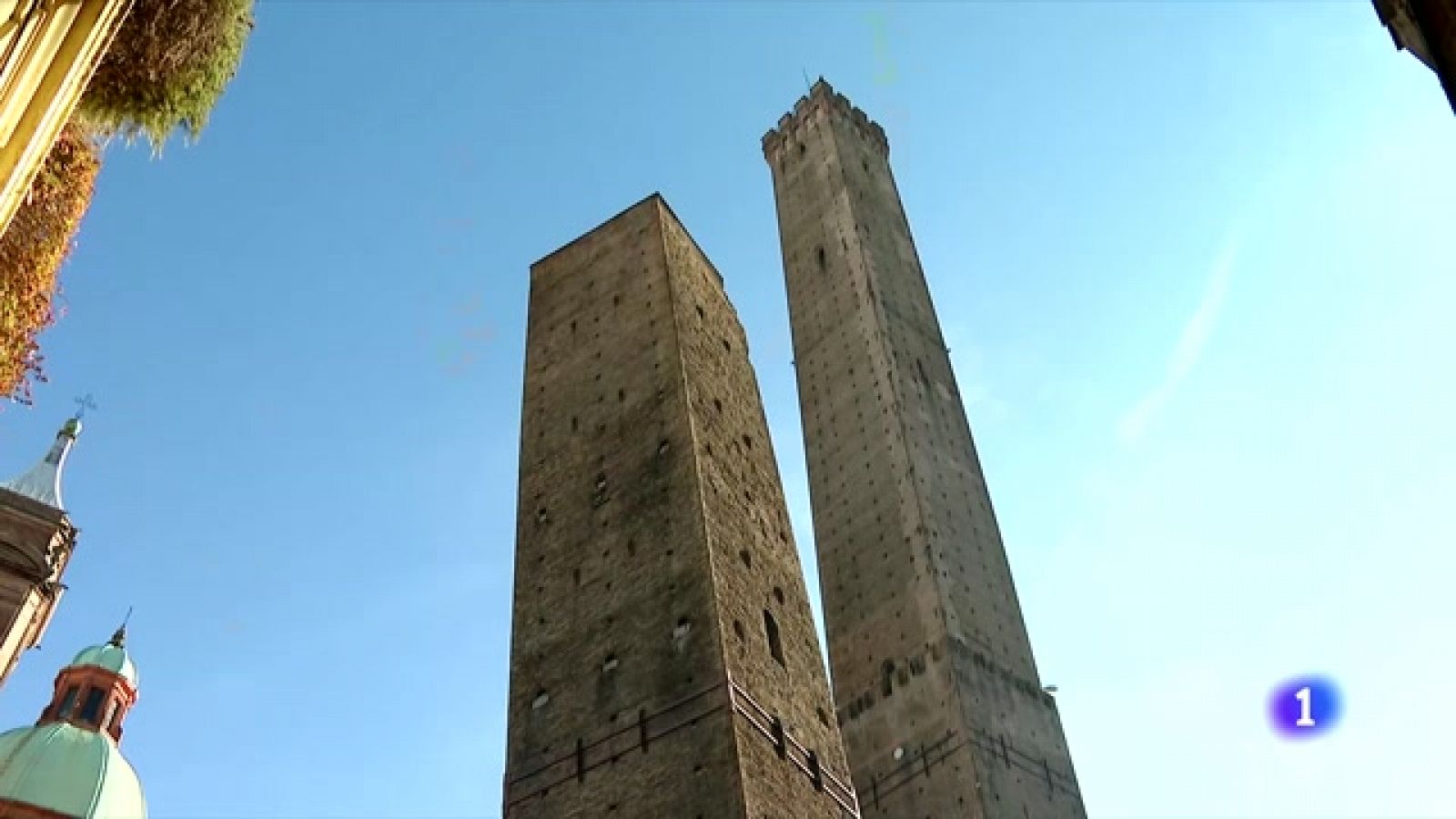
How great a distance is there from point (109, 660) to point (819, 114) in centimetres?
1873

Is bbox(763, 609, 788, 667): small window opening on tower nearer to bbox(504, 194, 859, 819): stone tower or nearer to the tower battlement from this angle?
bbox(504, 194, 859, 819): stone tower

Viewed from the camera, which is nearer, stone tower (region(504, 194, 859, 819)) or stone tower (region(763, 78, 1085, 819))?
stone tower (region(504, 194, 859, 819))

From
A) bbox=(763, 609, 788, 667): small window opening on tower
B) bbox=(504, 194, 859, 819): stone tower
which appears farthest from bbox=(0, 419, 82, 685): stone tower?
bbox=(763, 609, 788, 667): small window opening on tower

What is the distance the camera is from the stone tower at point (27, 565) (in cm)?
1675

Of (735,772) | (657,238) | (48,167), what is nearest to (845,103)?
(657,238)

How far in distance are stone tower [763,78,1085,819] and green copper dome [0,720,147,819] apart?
12104 mm

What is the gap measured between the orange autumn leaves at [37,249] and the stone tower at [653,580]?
542cm

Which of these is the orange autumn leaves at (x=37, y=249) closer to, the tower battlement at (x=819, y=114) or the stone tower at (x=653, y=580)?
the stone tower at (x=653, y=580)

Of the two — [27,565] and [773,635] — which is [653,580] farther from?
[27,565]

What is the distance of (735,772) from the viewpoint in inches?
330

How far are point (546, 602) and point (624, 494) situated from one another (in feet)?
3.68

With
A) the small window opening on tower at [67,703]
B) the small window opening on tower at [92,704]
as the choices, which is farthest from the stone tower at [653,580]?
the small window opening on tower at [67,703]

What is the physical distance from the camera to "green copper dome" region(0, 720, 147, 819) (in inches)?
794

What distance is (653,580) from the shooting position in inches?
392
